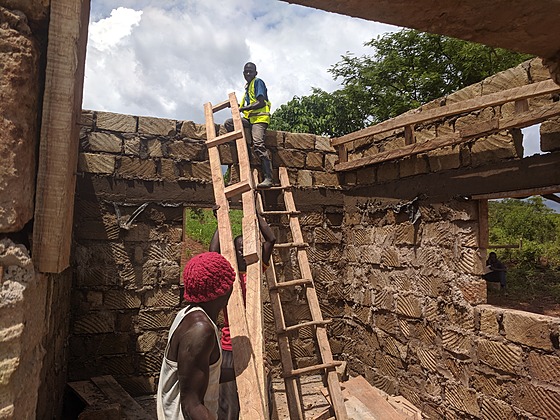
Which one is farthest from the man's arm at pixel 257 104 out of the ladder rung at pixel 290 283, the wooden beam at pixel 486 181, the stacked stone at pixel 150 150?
the ladder rung at pixel 290 283

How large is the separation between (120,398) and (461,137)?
4435 mm

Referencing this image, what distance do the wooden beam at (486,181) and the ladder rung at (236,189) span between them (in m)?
2.37

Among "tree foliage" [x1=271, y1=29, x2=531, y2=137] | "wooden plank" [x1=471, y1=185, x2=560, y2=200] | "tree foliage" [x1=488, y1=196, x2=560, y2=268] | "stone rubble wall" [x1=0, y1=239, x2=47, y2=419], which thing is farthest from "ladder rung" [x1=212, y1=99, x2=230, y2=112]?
"tree foliage" [x1=271, y1=29, x2=531, y2=137]

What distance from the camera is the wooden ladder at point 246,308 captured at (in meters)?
2.06

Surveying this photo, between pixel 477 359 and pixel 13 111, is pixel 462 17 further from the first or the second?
pixel 477 359

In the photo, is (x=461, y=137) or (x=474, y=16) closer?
(x=474, y=16)

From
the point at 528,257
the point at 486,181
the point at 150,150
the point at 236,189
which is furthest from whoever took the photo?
the point at 528,257

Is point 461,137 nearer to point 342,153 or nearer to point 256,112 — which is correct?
point 342,153

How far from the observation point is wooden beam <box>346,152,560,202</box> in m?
3.43

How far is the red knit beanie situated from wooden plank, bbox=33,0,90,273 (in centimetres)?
62

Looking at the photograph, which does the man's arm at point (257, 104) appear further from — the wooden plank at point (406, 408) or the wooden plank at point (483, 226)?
the wooden plank at point (406, 408)

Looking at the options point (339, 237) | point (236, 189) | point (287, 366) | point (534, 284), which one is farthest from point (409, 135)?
A: point (287, 366)

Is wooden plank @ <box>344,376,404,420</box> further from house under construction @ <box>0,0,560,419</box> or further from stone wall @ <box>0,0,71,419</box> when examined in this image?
stone wall @ <box>0,0,71,419</box>

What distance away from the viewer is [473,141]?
4082 millimetres
